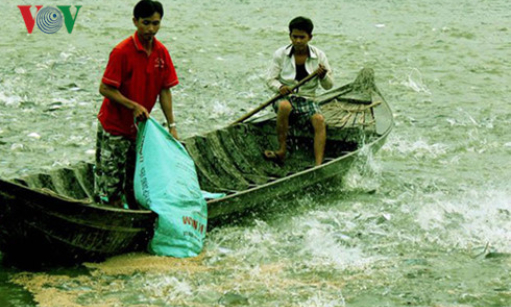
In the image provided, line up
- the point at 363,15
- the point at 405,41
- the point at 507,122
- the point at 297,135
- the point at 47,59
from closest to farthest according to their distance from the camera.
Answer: the point at 297,135, the point at 507,122, the point at 47,59, the point at 405,41, the point at 363,15

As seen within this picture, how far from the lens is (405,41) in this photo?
14570mm

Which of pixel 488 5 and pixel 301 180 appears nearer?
pixel 301 180

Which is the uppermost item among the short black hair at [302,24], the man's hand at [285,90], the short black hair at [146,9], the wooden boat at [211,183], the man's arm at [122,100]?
the short black hair at [146,9]

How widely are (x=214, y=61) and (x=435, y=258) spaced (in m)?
7.63

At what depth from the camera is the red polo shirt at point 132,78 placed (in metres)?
5.15

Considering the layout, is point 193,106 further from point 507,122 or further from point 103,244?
point 103,244

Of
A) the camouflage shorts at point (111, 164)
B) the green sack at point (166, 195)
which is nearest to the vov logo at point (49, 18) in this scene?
the camouflage shorts at point (111, 164)

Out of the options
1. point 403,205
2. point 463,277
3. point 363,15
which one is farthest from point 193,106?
point 363,15

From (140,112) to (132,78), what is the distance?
0.81 ft

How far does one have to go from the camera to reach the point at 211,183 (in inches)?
260

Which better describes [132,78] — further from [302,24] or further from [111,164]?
[302,24]

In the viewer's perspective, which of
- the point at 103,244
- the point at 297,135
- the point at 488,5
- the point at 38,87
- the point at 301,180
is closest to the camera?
the point at 103,244

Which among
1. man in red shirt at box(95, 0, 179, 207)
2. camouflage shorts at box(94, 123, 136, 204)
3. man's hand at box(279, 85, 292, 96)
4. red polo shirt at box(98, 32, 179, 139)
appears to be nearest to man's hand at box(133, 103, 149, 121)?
man in red shirt at box(95, 0, 179, 207)

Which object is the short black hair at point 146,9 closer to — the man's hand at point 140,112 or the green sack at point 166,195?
the man's hand at point 140,112
